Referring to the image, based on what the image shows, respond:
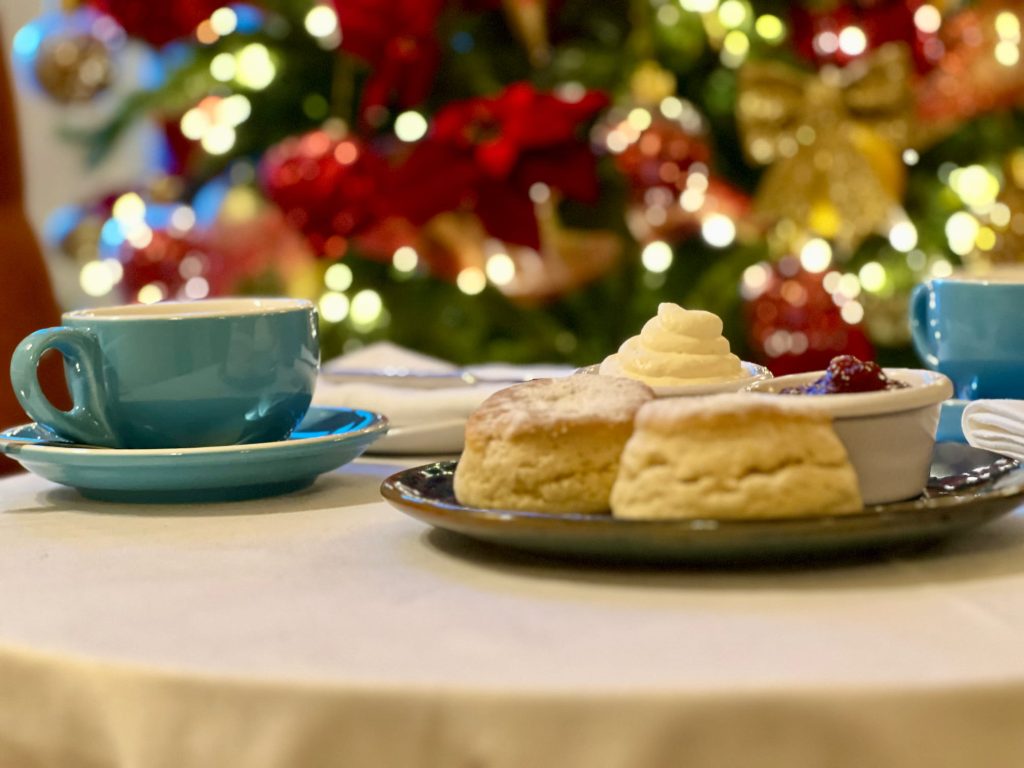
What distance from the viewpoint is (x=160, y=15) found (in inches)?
95.7

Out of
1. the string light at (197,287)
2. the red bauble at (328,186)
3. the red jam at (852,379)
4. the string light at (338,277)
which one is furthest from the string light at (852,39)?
the red jam at (852,379)

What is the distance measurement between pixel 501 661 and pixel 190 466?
15.7 inches

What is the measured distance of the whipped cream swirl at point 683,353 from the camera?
0.85 meters

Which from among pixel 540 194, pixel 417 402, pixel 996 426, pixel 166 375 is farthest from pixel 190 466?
pixel 540 194

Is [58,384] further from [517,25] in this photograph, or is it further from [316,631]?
[316,631]

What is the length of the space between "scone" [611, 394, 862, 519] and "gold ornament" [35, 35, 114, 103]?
218 centimetres

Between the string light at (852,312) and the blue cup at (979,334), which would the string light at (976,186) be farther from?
the blue cup at (979,334)

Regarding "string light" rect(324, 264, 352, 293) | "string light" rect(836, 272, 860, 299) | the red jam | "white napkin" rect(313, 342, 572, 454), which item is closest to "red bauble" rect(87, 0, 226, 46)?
"string light" rect(324, 264, 352, 293)

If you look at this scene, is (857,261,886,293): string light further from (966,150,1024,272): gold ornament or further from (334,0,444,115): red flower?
(334,0,444,115): red flower

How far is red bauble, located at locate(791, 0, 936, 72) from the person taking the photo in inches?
96.0

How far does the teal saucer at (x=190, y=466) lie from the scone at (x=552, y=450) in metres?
0.20

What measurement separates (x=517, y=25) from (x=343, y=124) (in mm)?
350

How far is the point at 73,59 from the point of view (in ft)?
8.55

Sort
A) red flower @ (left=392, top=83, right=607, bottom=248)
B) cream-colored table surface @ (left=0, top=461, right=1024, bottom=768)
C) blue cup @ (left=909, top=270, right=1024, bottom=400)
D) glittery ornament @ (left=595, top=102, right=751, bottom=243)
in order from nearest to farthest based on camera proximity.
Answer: cream-colored table surface @ (left=0, top=461, right=1024, bottom=768) < blue cup @ (left=909, top=270, right=1024, bottom=400) < red flower @ (left=392, top=83, right=607, bottom=248) < glittery ornament @ (left=595, top=102, right=751, bottom=243)
